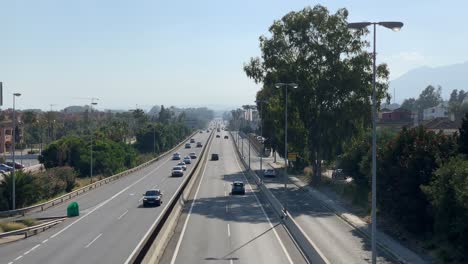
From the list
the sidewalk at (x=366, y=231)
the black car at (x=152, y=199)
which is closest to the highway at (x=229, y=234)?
the black car at (x=152, y=199)

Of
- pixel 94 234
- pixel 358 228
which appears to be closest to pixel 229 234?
pixel 94 234

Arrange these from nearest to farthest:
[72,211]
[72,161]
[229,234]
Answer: [229,234] < [72,211] < [72,161]

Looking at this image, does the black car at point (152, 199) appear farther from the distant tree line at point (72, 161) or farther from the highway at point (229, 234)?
the distant tree line at point (72, 161)

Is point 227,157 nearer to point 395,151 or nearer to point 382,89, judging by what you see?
point 382,89

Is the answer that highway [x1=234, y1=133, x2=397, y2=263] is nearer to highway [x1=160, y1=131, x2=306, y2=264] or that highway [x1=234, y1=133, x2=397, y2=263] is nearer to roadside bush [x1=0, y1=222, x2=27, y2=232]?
highway [x1=160, y1=131, x2=306, y2=264]

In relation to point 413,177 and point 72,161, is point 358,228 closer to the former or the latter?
point 413,177

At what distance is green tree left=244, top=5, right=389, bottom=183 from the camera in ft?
193

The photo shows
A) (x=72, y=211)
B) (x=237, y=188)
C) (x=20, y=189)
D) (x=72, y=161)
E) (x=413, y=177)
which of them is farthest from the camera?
(x=72, y=161)

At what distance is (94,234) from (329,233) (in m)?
13.8

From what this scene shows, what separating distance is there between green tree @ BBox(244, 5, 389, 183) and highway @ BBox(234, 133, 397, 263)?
1054cm

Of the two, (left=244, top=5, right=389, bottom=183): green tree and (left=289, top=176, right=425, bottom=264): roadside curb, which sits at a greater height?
(left=244, top=5, right=389, bottom=183): green tree

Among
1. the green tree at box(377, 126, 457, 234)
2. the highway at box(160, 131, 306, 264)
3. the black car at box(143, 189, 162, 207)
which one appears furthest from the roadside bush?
the green tree at box(377, 126, 457, 234)

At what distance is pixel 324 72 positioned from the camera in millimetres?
59719

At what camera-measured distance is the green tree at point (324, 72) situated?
5894cm
